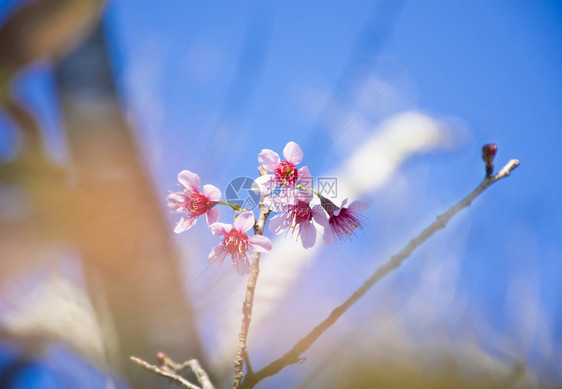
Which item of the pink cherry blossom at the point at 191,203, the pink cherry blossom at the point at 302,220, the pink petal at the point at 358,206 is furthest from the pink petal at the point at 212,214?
the pink petal at the point at 358,206

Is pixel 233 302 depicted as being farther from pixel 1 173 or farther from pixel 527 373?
pixel 1 173

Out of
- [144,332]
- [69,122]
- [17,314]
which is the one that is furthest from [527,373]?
[17,314]

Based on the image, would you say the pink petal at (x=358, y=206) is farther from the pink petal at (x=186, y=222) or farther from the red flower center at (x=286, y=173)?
the pink petal at (x=186, y=222)

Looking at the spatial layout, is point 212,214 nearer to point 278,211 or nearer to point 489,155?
point 278,211

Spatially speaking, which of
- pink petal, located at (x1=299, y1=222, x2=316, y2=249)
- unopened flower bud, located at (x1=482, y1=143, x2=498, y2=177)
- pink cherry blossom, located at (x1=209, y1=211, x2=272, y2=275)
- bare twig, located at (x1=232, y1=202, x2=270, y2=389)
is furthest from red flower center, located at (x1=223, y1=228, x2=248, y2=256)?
unopened flower bud, located at (x1=482, y1=143, x2=498, y2=177)

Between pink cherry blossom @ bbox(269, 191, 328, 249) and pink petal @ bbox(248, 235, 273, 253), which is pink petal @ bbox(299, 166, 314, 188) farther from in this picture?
pink petal @ bbox(248, 235, 273, 253)

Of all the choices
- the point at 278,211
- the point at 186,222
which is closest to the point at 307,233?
the point at 278,211
